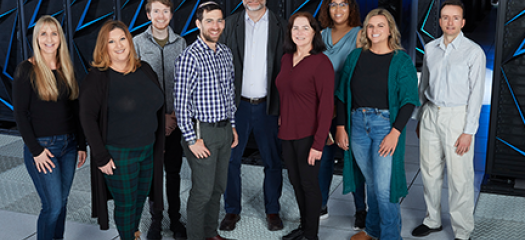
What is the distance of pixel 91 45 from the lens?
5.49 metres

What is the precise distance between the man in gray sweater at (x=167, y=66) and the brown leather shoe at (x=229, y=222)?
0.94 ft

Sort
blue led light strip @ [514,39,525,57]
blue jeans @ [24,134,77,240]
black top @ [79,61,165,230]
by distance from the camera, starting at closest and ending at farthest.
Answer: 1. black top @ [79,61,165,230]
2. blue jeans @ [24,134,77,240]
3. blue led light strip @ [514,39,525,57]

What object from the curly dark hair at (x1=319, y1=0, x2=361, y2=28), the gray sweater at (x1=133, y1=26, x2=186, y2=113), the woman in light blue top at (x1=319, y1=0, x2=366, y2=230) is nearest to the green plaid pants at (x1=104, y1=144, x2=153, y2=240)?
the gray sweater at (x1=133, y1=26, x2=186, y2=113)

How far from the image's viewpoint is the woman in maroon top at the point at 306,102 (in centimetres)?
269

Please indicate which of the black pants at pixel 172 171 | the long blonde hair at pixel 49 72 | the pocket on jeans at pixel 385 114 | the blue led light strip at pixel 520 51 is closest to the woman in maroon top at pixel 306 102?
the pocket on jeans at pixel 385 114

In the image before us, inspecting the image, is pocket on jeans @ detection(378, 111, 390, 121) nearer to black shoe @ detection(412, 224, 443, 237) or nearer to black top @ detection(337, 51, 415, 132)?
black top @ detection(337, 51, 415, 132)

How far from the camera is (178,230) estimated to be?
320 cm

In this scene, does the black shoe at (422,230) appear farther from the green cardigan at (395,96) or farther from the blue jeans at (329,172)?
the green cardigan at (395,96)

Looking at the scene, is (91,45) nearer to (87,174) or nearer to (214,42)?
(87,174)

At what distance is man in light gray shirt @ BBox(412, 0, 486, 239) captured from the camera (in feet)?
9.32

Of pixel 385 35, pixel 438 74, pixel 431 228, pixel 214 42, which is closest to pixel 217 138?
pixel 214 42

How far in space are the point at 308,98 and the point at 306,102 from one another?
27 mm

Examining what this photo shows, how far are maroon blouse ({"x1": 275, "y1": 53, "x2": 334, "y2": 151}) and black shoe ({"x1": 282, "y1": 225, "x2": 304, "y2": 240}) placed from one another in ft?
2.30

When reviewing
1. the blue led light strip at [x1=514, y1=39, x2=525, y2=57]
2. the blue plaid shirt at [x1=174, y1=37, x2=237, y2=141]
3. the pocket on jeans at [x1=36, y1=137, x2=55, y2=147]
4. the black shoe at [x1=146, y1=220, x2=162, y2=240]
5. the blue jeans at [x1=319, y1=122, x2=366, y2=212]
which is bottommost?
the black shoe at [x1=146, y1=220, x2=162, y2=240]
